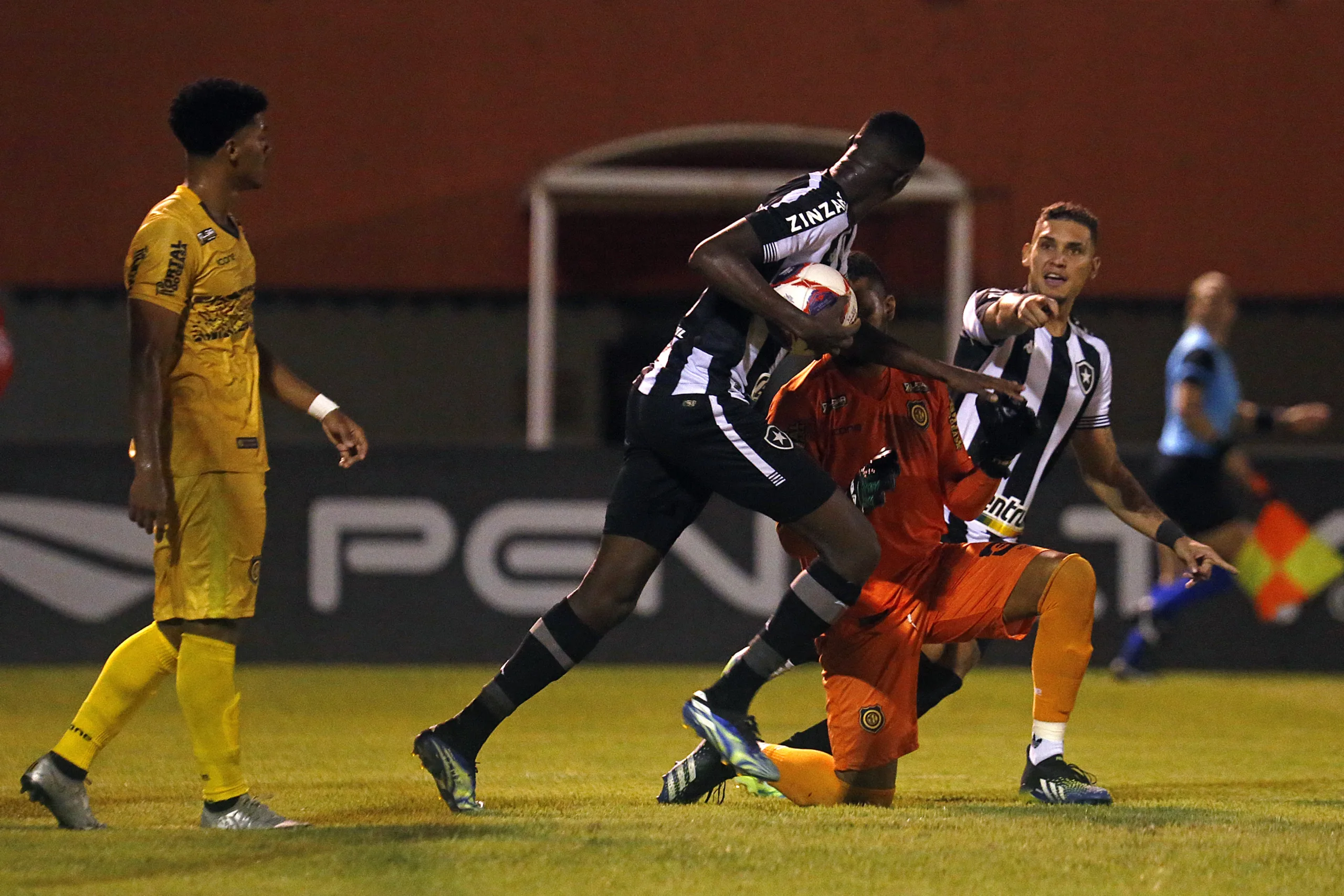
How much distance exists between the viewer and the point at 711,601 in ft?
34.4

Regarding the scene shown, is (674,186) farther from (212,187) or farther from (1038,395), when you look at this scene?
(212,187)

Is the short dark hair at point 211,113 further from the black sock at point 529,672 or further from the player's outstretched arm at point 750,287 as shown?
the black sock at point 529,672

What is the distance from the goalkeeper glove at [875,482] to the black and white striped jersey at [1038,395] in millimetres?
540

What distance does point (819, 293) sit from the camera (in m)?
5.10

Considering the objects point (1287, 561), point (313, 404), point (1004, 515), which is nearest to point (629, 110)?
point (1287, 561)

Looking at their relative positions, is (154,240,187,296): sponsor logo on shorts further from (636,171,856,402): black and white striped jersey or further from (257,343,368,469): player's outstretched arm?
(636,171,856,402): black and white striped jersey

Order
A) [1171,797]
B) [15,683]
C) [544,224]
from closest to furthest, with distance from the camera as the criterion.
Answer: [1171,797] → [15,683] → [544,224]

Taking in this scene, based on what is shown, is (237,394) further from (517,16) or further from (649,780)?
(517,16)

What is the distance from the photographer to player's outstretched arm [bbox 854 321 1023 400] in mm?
5031

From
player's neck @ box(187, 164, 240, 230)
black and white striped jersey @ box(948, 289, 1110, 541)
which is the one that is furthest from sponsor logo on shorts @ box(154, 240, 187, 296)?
black and white striped jersey @ box(948, 289, 1110, 541)

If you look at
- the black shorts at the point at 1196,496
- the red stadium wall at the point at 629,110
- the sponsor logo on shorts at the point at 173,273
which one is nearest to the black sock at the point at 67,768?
the sponsor logo on shorts at the point at 173,273

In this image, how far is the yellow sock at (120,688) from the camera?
16.4ft

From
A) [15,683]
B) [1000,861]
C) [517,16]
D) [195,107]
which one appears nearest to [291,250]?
[517,16]

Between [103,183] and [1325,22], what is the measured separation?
36.5 ft
